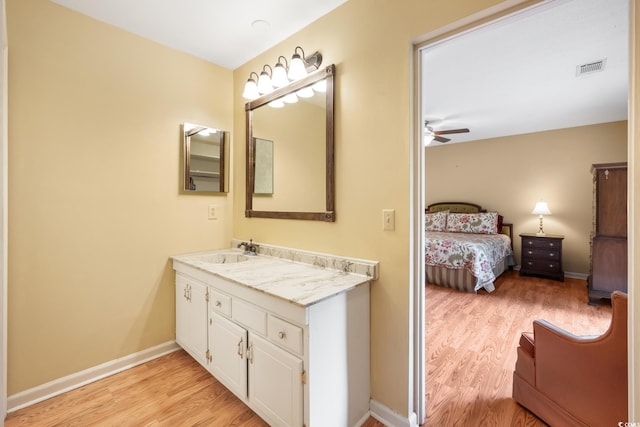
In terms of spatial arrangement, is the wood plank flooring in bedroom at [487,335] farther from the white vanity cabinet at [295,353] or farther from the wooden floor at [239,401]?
the white vanity cabinet at [295,353]

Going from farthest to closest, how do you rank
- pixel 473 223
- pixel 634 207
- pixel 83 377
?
pixel 473 223
pixel 83 377
pixel 634 207

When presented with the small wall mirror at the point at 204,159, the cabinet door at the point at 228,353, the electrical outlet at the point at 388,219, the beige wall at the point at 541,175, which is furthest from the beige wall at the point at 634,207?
the beige wall at the point at 541,175

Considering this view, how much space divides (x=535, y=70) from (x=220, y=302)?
3.42 metres

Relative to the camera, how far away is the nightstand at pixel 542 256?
445cm

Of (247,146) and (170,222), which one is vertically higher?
(247,146)

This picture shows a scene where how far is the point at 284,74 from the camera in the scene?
206 centimetres

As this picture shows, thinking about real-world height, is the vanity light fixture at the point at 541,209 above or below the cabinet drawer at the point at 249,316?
above

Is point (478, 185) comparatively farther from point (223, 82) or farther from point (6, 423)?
point (6, 423)

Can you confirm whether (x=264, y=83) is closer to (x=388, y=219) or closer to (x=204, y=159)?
(x=204, y=159)

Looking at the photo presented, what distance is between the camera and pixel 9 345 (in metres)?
1.68

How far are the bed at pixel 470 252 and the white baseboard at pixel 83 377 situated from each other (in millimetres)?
3449

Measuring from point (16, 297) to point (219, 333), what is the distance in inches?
48.7

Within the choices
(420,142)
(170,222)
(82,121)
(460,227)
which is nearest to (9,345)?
(170,222)

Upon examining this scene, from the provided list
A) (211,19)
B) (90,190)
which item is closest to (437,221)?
(211,19)
